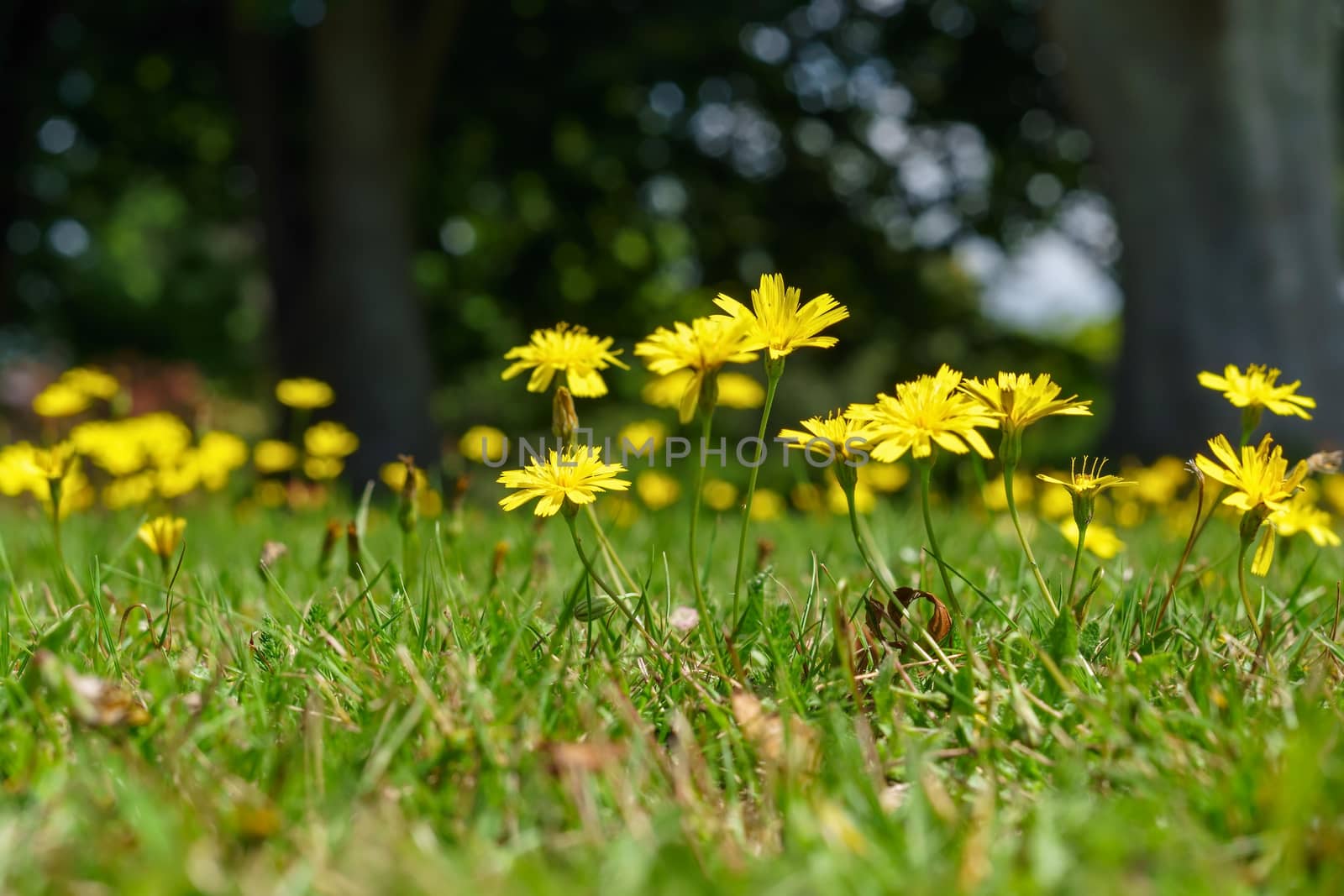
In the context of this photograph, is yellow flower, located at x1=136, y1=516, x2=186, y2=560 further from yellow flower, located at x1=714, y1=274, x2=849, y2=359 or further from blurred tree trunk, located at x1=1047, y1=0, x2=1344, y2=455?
blurred tree trunk, located at x1=1047, y1=0, x2=1344, y2=455

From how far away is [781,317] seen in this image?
124 cm

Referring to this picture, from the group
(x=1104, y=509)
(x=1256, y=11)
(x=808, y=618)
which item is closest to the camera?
(x=808, y=618)

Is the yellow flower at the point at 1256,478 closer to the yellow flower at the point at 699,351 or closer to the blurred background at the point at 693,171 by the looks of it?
the yellow flower at the point at 699,351

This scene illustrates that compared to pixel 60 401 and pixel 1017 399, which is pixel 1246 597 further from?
pixel 60 401

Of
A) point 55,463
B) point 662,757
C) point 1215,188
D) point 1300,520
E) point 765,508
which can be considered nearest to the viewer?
point 662,757

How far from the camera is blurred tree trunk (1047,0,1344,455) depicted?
18.1 ft

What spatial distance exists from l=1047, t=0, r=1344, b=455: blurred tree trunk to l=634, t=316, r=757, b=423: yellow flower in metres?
5.03

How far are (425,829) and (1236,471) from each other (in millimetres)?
1062

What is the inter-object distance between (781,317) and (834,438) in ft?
0.54

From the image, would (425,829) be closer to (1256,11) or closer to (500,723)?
(500,723)

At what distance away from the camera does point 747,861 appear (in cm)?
89

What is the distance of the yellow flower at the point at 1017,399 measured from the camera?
1229 mm

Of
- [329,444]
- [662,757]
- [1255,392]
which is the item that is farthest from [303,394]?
Result: [1255,392]

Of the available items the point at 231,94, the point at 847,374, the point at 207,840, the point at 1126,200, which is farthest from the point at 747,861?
the point at 847,374
